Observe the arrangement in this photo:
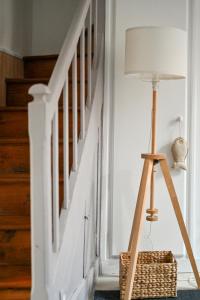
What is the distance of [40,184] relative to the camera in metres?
1.40

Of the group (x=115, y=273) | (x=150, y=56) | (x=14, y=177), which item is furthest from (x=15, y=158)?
(x=115, y=273)

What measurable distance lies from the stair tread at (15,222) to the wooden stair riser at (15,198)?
2.1 inches

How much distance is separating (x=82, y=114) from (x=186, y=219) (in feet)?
3.87

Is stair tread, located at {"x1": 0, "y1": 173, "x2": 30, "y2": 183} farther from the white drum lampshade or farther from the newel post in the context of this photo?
Answer: the white drum lampshade

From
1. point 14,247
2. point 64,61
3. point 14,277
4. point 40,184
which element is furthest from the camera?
point 14,247

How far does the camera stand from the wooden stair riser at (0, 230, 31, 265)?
1.97m

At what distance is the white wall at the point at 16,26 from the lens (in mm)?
2932

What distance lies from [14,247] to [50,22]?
2.31 meters

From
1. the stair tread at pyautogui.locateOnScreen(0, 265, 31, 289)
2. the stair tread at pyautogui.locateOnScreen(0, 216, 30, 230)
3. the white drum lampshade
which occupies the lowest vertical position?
the stair tread at pyautogui.locateOnScreen(0, 265, 31, 289)

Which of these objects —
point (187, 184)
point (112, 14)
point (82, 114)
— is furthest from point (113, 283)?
point (112, 14)

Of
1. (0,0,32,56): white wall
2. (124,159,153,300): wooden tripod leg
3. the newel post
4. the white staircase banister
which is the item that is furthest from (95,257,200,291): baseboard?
(0,0,32,56): white wall

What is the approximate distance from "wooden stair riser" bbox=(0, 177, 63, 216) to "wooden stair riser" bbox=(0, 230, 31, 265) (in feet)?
0.55

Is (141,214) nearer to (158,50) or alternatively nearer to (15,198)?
(15,198)

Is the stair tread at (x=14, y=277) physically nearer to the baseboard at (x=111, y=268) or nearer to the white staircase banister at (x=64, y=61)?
the white staircase banister at (x=64, y=61)
